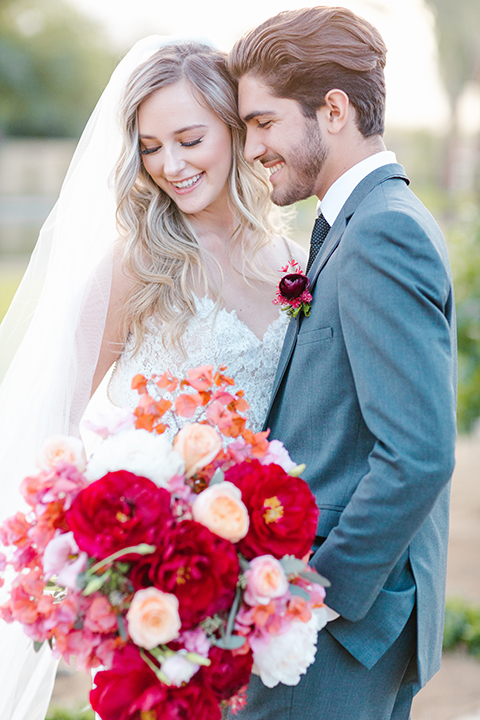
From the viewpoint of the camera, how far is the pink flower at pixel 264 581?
4.60 feet

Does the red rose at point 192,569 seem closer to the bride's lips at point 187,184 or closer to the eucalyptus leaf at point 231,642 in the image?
the eucalyptus leaf at point 231,642

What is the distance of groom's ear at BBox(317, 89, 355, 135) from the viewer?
6.91 feet

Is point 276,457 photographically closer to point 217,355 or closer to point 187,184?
point 217,355

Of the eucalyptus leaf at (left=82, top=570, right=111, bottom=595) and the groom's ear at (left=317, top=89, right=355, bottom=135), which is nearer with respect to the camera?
the eucalyptus leaf at (left=82, top=570, right=111, bottom=595)

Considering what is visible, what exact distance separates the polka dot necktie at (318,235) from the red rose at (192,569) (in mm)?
1128

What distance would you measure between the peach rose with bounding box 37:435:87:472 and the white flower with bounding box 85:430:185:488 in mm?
39

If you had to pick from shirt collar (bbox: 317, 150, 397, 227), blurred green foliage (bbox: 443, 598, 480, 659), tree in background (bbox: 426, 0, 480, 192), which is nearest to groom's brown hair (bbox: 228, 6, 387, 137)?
shirt collar (bbox: 317, 150, 397, 227)

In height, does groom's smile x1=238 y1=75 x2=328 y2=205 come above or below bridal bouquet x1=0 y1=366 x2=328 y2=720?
above

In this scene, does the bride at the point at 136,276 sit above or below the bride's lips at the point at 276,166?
below

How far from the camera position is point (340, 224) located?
2018 millimetres

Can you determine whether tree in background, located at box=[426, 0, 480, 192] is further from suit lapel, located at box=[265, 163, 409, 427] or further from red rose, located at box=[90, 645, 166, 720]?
red rose, located at box=[90, 645, 166, 720]

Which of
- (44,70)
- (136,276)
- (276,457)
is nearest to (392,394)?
(276,457)

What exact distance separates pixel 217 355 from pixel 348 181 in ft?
2.84

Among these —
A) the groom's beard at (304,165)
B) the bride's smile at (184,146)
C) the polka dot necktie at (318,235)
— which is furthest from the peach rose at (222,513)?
the bride's smile at (184,146)
